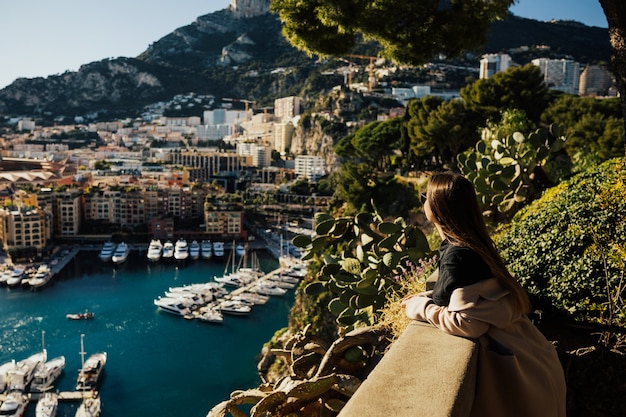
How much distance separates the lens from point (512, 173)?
9.35 feet

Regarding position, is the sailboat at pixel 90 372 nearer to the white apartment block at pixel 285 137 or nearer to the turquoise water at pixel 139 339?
the turquoise water at pixel 139 339

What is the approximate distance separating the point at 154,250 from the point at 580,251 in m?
23.9

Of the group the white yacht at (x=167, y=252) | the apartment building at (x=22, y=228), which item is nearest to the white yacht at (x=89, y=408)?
the white yacht at (x=167, y=252)

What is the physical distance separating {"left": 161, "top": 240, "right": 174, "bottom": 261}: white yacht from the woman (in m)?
23.8

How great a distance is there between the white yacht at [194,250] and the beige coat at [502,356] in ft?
78.7

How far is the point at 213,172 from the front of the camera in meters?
40.1

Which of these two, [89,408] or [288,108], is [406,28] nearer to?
[89,408]

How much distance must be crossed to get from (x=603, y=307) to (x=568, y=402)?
27cm

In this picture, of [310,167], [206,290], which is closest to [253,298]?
[206,290]

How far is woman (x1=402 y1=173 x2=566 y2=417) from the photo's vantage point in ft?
2.96

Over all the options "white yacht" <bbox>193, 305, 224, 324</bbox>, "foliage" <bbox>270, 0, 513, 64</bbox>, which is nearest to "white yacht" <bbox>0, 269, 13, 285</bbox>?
"white yacht" <bbox>193, 305, 224, 324</bbox>

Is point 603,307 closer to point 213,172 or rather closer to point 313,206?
point 313,206

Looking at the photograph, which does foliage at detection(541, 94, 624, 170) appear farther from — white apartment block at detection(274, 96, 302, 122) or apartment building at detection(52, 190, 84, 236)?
white apartment block at detection(274, 96, 302, 122)

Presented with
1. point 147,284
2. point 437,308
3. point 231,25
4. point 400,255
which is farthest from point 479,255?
point 231,25
